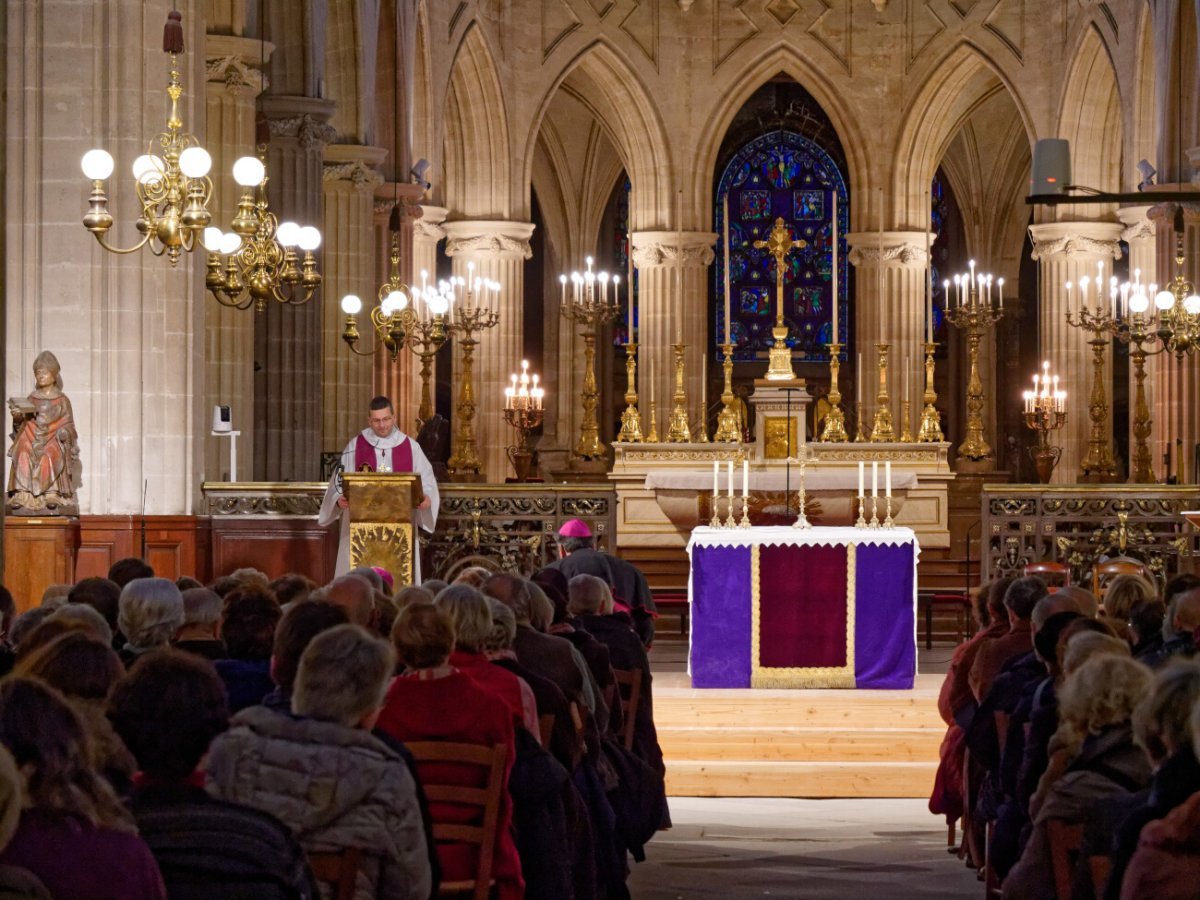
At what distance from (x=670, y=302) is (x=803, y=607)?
51.0 ft

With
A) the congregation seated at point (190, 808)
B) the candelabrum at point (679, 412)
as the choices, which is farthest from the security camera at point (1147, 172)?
the congregation seated at point (190, 808)

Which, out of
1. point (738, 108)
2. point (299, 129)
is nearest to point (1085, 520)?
point (299, 129)

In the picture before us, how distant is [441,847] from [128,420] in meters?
8.23

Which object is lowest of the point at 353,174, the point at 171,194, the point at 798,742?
the point at 798,742

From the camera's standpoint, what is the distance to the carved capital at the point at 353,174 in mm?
20266

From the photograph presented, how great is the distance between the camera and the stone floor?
7.39m

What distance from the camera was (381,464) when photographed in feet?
40.0

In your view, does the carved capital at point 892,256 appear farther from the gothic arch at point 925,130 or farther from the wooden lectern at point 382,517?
the wooden lectern at point 382,517

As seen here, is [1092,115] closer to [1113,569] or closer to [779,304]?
[779,304]

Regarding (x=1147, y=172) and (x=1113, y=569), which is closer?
(x=1113, y=569)

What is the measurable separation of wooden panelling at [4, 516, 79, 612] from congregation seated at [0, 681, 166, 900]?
882cm

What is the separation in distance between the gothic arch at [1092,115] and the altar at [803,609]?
50.0 feet

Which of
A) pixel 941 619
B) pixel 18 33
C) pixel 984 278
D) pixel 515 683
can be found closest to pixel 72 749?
pixel 515 683

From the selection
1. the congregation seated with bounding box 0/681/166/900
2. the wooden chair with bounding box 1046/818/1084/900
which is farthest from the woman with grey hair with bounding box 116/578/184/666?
the congregation seated with bounding box 0/681/166/900
